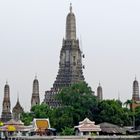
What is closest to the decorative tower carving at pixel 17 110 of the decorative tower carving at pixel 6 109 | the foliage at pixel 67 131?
the decorative tower carving at pixel 6 109

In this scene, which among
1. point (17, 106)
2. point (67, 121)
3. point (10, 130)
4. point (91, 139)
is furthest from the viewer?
point (17, 106)

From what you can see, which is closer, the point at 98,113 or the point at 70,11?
the point at 98,113

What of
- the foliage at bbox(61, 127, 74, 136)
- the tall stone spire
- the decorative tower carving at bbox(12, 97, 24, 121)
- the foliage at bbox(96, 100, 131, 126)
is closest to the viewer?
the foliage at bbox(61, 127, 74, 136)

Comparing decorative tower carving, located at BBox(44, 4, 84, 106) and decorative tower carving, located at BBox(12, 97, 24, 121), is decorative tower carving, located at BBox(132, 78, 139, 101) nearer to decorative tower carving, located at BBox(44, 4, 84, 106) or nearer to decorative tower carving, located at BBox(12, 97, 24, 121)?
decorative tower carving, located at BBox(44, 4, 84, 106)

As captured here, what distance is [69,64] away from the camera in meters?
106

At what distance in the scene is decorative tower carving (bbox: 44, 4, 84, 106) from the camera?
344 feet

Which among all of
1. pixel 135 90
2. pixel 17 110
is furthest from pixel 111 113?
pixel 17 110

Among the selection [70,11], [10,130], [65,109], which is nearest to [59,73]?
[70,11]

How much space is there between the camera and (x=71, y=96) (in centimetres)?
7188

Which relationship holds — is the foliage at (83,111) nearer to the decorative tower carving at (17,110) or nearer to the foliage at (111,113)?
the foliage at (111,113)

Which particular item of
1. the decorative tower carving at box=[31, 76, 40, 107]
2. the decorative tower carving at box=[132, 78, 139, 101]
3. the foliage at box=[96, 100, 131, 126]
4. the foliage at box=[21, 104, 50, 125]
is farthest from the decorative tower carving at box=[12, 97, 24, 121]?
the foliage at box=[96, 100, 131, 126]

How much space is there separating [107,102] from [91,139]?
1415 centimetres

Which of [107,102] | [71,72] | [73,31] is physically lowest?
[107,102]

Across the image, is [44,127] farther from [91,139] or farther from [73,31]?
[73,31]
